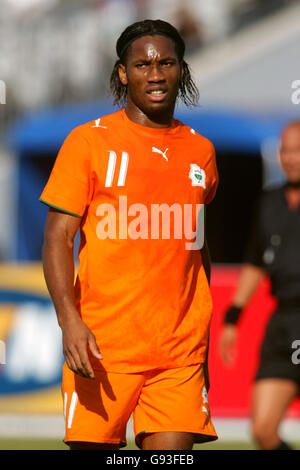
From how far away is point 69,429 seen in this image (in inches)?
156

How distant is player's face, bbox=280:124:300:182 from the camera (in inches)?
274

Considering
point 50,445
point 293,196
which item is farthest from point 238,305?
point 50,445

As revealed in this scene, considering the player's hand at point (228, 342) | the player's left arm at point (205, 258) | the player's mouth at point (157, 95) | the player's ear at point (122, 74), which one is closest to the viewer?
the player's mouth at point (157, 95)

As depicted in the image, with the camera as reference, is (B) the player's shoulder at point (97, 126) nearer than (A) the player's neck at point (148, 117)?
Yes

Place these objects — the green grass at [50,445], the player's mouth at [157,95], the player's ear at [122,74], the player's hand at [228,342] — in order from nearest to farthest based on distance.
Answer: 1. the player's mouth at [157,95]
2. the player's ear at [122,74]
3. the player's hand at [228,342]
4. the green grass at [50,445]

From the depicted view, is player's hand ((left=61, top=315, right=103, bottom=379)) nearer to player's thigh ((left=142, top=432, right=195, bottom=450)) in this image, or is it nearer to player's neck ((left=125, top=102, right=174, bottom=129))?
player's thigh ((left=142, top=432, right=195, bottom=450))

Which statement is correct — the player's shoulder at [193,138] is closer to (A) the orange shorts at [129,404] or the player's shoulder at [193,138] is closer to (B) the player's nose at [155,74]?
(B) the player's nose at [155,74]

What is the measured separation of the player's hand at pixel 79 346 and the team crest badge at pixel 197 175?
765mm

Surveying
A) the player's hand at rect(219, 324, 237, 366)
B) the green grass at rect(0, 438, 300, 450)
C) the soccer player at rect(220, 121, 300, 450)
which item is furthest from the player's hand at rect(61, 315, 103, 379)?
the green grass at rect(0, 438, 300, 450)

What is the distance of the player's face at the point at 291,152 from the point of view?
22.9 feet

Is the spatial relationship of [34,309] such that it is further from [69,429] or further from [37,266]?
[69,429]

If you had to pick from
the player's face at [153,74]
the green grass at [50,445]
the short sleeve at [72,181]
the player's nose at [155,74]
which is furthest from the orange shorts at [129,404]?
the green grass at [50,445]

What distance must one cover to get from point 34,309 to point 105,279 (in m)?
5.78
